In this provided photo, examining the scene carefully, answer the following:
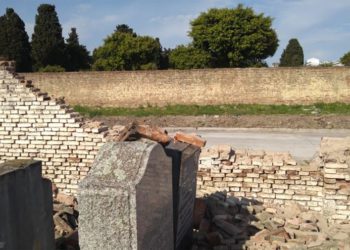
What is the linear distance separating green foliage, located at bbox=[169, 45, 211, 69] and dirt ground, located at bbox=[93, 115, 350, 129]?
40.7ft

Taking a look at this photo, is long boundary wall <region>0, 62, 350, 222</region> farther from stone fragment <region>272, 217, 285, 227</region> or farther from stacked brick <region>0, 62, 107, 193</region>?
stone fragment <region>272, 217, 285, 227</region>

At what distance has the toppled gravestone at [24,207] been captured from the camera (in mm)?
3451

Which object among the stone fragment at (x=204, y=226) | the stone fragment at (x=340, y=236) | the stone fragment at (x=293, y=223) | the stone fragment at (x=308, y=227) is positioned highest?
the stone fragment at (x=204, y=226)

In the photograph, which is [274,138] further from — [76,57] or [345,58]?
[345,58]

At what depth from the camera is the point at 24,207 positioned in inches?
147

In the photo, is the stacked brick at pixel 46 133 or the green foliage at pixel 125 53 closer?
the stacked brick at pixel 46 133

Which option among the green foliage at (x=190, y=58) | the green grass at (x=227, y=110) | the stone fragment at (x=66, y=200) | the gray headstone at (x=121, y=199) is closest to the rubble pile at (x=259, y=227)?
the gray headstone at (x=121, y=199)

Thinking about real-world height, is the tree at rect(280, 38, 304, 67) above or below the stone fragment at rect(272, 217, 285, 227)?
above

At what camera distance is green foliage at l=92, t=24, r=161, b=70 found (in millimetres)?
34750

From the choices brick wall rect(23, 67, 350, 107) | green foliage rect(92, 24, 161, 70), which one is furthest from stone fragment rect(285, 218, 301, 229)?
green foliage rect(92, 24, 161, 70)

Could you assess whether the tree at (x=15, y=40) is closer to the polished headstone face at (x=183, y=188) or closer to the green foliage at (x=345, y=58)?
the green foliage at (x=345, y=58)

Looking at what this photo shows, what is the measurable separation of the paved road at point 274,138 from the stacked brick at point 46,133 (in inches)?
248

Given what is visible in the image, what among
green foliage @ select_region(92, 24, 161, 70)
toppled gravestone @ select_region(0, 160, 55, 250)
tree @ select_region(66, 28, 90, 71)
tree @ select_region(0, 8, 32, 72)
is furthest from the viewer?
tree @ select_region(66, 28, 90, 71)

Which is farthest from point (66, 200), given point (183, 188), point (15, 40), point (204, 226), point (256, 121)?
point (15, 40)
